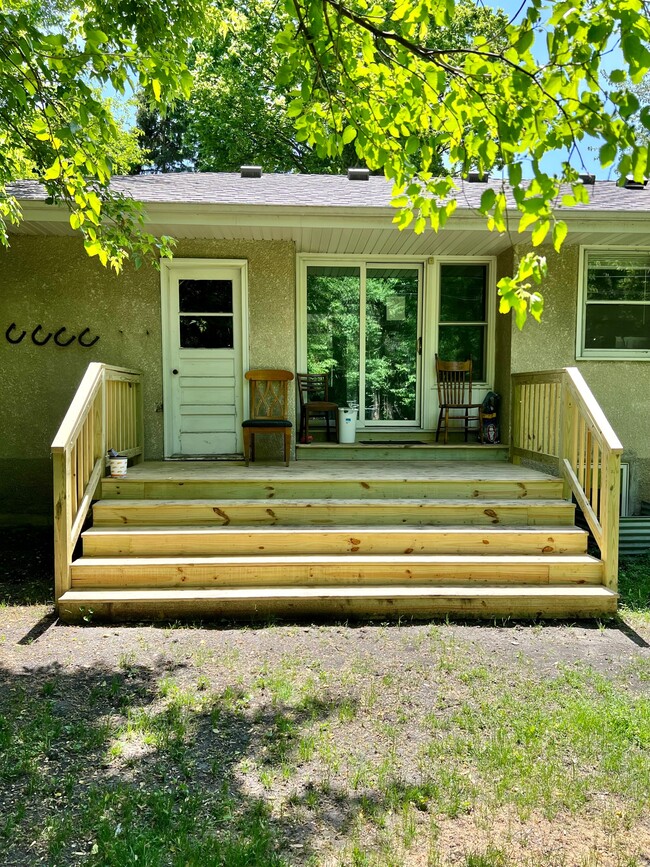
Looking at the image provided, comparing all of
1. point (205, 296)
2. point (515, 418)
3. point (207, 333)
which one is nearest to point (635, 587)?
point (515, 418)

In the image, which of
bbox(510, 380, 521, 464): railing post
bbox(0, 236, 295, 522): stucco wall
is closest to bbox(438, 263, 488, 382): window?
bbox(510, 380, 521, 464): railing post

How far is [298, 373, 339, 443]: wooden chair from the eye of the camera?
660 cm

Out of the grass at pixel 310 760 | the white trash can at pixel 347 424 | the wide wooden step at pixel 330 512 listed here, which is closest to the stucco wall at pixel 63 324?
the white trash can at pixel 347 424

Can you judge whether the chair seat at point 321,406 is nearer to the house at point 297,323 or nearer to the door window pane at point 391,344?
the house at point 297,323

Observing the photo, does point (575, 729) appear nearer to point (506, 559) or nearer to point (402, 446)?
point (506, 559)

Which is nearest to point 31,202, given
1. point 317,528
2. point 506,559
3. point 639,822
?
point 317,528

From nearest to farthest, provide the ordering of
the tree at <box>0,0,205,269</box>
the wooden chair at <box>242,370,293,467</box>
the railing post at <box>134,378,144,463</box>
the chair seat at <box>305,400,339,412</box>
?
the tree at <box>0,0,205,269</box> < the railing post at <box>134,378,144,463</box> < the wooden chair at <box>242,370,293,467</box> < the chair seat at <box>305,400,339,412</box>

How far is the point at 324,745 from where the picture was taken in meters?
2.52

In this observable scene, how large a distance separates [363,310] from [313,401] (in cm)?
118

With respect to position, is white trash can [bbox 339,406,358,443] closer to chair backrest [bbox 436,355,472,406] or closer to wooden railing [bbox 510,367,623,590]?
chair backrest [bbox 436,355,472,406]

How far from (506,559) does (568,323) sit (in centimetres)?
321

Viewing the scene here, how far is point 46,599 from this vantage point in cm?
431

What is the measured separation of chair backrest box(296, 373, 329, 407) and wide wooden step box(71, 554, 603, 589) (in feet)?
9.04

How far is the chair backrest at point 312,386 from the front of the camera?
6.66 m
